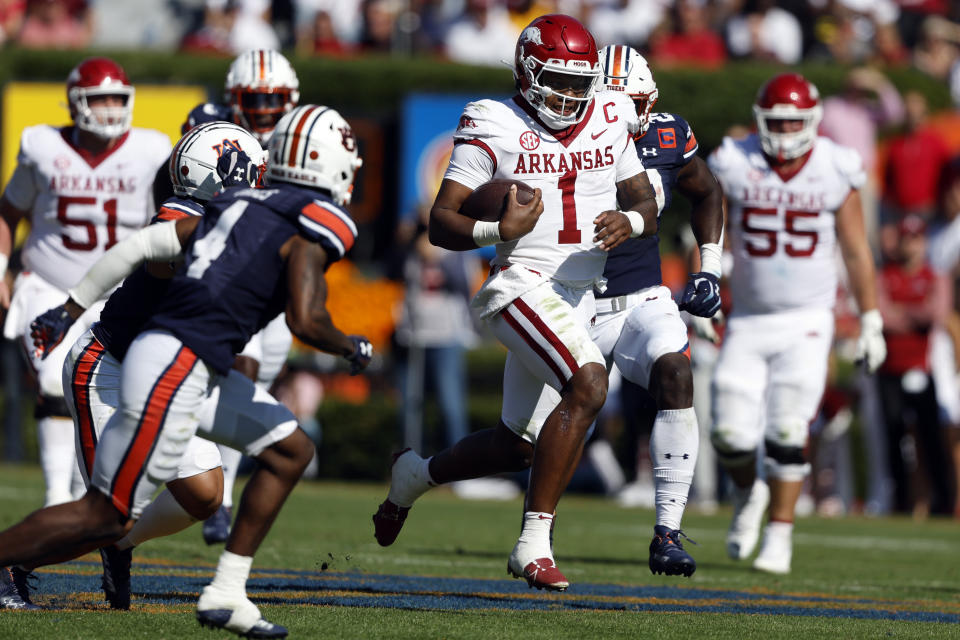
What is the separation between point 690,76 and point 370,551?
27.0ft

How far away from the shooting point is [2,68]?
13.9 m

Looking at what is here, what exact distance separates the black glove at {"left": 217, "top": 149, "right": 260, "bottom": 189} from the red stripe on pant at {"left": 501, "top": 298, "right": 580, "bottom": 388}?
1.07m

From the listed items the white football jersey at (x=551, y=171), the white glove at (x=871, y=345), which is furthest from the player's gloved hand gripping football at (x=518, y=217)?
the white glove at (x=871, y=345)

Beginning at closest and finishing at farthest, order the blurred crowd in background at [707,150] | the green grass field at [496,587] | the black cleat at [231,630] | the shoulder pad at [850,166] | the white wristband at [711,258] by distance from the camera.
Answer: the black cleat at [231,630], the green grass field at [496,587], the white wristband at [711,258], the shoulder pad at [850,166], the blurred crowd in background at [707,150]

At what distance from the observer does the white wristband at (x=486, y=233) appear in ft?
17.5

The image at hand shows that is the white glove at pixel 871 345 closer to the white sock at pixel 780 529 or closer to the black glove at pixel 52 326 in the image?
the white sock at pixel 780 529

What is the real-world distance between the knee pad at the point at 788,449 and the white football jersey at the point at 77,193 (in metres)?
3.33

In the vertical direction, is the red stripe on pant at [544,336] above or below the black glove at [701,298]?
below

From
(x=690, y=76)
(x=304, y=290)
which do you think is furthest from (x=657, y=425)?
(x=690, y=76)

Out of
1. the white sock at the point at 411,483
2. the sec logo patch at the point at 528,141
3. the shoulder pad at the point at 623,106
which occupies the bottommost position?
the white sock at the point at 411,483

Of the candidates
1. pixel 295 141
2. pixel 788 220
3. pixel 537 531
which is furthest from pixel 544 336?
pixel 788 220

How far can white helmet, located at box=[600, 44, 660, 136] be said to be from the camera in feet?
20.7

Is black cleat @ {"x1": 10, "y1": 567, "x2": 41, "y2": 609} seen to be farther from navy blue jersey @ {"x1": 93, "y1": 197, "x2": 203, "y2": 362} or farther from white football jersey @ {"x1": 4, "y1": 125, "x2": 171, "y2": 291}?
white football jersey @ {"x1": 4, "y1": 125, "x2": 171, "y2": 291}

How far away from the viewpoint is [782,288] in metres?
7.92
